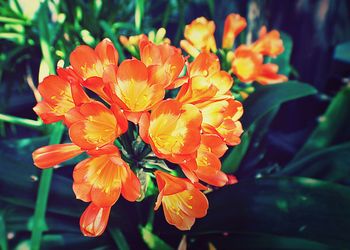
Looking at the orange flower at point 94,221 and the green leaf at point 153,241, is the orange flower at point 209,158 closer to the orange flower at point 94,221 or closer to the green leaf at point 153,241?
the orange flower at point 94,221

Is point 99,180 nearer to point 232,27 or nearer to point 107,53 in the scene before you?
point 107,53

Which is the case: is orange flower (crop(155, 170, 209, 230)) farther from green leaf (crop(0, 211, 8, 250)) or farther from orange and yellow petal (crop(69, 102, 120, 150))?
green leaf (crop(0, 211, 8, 250))

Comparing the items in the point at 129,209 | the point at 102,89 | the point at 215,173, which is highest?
the point at 102,89

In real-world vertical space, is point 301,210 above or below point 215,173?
below

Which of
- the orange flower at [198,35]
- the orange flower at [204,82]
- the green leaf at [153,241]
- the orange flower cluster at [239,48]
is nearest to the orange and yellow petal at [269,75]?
the orange flower cluster at [239,48]

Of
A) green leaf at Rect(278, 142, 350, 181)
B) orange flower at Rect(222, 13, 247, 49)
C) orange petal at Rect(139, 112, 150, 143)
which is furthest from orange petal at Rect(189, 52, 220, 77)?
green leaf at Rect(278, 142, 350, 181)

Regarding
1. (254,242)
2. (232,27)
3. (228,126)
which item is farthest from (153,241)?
(232,27)

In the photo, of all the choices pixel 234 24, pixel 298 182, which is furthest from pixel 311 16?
pixel 298 182

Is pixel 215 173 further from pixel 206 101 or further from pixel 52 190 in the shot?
pixel 52 190
